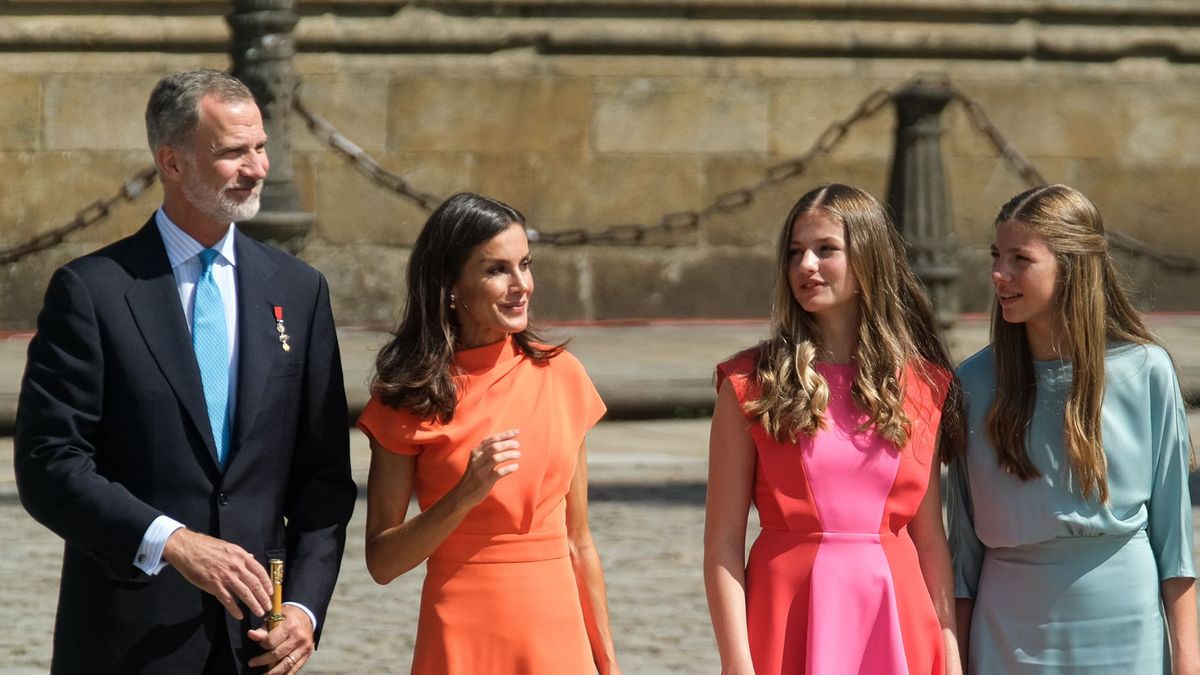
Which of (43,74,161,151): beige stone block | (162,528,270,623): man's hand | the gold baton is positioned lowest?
(43,74,161,151): beige stone block

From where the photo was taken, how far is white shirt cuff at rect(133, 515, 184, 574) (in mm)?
3475

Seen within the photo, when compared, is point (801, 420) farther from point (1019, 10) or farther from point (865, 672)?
point (1019, 10)

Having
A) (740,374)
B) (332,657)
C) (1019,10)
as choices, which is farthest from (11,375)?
(740,374)

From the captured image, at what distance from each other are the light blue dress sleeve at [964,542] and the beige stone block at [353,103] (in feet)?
35.6

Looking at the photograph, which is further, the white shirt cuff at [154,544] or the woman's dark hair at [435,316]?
the woman's dark hair at [435,316]

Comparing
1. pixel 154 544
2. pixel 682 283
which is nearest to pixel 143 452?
pixel 154 544

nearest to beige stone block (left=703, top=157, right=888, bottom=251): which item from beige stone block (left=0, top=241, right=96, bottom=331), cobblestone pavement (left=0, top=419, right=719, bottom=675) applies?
beige stone block (left=0, top=241, right=96, bottom=331)

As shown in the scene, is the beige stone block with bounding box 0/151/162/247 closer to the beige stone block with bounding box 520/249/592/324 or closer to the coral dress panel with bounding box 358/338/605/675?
the beige stone block with bounding box 520/249/592/324

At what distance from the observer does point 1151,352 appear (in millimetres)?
3859


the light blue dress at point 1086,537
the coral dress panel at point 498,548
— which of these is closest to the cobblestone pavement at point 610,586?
the coral dress panel at point 498,548

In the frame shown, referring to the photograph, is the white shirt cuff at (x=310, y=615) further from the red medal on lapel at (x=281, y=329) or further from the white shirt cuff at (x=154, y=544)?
the red medal on lapel at (x=281, y=329)

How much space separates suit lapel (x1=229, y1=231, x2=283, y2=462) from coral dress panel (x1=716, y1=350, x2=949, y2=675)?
2.93ft

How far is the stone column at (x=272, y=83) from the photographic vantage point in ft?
34.8

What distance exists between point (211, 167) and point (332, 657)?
125 inches
